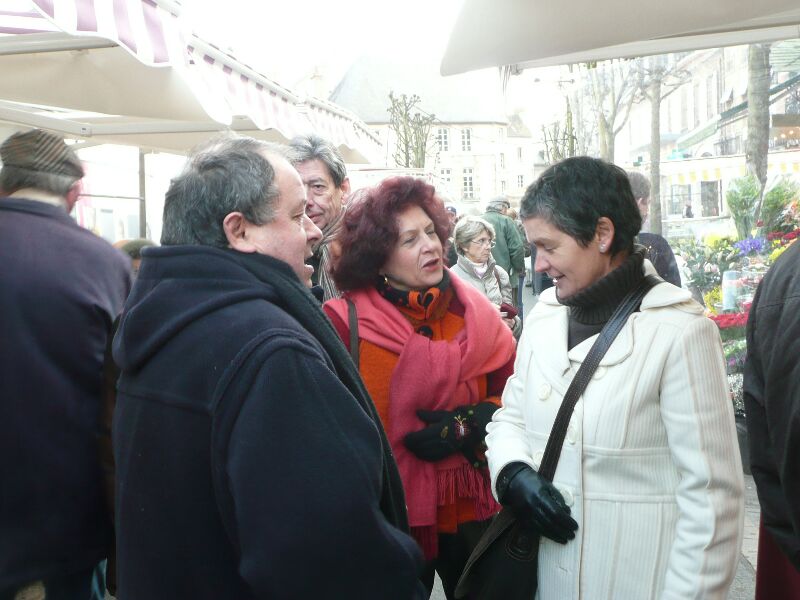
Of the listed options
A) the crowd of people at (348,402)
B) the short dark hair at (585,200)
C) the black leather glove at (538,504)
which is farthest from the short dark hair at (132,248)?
the black leather glove at (538,504)

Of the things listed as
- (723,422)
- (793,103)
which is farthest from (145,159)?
(723,422)

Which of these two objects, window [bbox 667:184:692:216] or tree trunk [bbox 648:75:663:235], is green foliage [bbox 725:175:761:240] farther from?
window [bbox 667:184:692:216]

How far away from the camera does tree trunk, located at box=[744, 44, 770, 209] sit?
923 centimetres

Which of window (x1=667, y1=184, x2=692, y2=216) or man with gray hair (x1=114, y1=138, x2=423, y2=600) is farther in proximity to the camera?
window (x1=667, y1=184, x2=692, y2=216)

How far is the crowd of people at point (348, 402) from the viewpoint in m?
1.69

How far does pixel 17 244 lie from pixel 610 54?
109 inches

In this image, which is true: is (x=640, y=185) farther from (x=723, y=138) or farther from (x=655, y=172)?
(x=655, y=172)

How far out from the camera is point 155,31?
3100mm

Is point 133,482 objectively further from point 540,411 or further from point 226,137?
point 540,411

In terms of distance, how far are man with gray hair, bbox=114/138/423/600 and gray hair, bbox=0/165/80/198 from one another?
3.89 feet

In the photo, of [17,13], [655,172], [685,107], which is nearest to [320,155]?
[17,13]

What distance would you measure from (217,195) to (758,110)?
8.94 m

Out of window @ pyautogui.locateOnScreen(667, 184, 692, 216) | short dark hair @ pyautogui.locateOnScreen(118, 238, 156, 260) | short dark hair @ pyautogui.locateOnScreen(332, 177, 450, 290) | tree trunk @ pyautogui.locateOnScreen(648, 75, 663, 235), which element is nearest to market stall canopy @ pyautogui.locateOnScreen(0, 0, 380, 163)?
short dark hair @ pyautogui.locateOnScreen(118, 238, 156, 260)

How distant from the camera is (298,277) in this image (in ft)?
6.33
